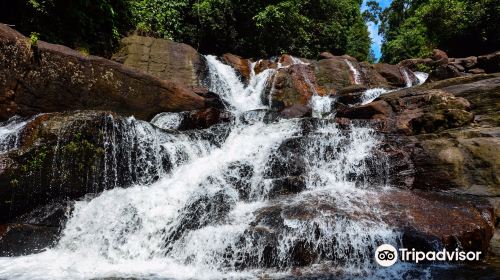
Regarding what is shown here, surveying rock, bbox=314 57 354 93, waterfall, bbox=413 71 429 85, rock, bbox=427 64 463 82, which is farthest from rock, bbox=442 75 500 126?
waterfall, bbox=413 71 429 85

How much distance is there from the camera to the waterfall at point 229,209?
18.7 ft

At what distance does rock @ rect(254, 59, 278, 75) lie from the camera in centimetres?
1756

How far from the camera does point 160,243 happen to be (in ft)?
21.5

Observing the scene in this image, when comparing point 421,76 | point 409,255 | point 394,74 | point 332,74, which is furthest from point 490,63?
point 409,255

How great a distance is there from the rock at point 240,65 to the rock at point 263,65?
0.32 m

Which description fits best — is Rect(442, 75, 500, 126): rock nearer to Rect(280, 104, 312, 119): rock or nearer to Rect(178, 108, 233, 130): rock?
Rect(280, 104, 312, 119): rock

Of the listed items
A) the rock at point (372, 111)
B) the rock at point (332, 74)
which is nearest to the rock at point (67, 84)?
the rock at point (372, 111)

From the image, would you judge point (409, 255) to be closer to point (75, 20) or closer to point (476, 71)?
point (75, 20)

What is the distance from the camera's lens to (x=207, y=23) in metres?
20.2

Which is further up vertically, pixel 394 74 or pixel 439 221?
pixel 394 74

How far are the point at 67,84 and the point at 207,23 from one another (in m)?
11.7

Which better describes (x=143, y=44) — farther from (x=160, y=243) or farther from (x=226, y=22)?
(x=160, y=243)

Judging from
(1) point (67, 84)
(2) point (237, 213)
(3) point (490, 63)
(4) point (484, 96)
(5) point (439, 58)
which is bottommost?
(2) point (237, 213)

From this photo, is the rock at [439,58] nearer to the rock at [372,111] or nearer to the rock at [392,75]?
the rock at [392,75]
